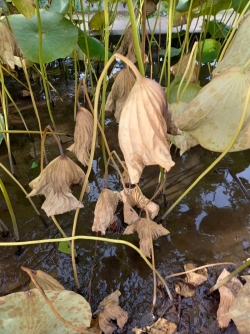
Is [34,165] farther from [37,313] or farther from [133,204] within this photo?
[37,313]

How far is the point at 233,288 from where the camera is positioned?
2.18 ft

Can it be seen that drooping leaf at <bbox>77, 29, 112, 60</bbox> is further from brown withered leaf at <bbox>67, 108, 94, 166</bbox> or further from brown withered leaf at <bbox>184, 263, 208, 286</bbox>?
brown withered leaf at <bbox>184, 263, 208, 286</bbox>

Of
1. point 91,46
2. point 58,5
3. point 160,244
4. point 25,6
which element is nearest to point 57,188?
point 160,244

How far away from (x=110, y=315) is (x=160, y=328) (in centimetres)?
11

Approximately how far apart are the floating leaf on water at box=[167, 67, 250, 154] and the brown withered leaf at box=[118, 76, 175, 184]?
0.63ft

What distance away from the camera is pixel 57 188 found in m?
0.58

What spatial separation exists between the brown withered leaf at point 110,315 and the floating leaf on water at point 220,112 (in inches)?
15.4

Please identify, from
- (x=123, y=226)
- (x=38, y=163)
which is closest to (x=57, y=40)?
(x=38, y=163)

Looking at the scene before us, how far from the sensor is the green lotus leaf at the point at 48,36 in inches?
31.5

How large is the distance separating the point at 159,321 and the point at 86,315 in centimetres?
22

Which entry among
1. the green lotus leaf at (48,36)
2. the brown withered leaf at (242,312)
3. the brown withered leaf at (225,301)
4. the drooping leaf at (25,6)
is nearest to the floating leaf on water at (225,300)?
the brown withered leaf at (225,301)

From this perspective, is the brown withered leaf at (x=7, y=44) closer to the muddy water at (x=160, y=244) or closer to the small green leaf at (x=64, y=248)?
the muddy water at (x=160, y=244)

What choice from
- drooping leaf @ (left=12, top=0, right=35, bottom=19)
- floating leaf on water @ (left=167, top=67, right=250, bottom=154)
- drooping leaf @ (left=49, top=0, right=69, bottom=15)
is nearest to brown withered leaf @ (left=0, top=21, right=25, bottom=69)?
drooping leaf @ (left=12, top=0, right=35, bottom=19)

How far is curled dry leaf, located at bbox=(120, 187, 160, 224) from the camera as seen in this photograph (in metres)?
0.71
